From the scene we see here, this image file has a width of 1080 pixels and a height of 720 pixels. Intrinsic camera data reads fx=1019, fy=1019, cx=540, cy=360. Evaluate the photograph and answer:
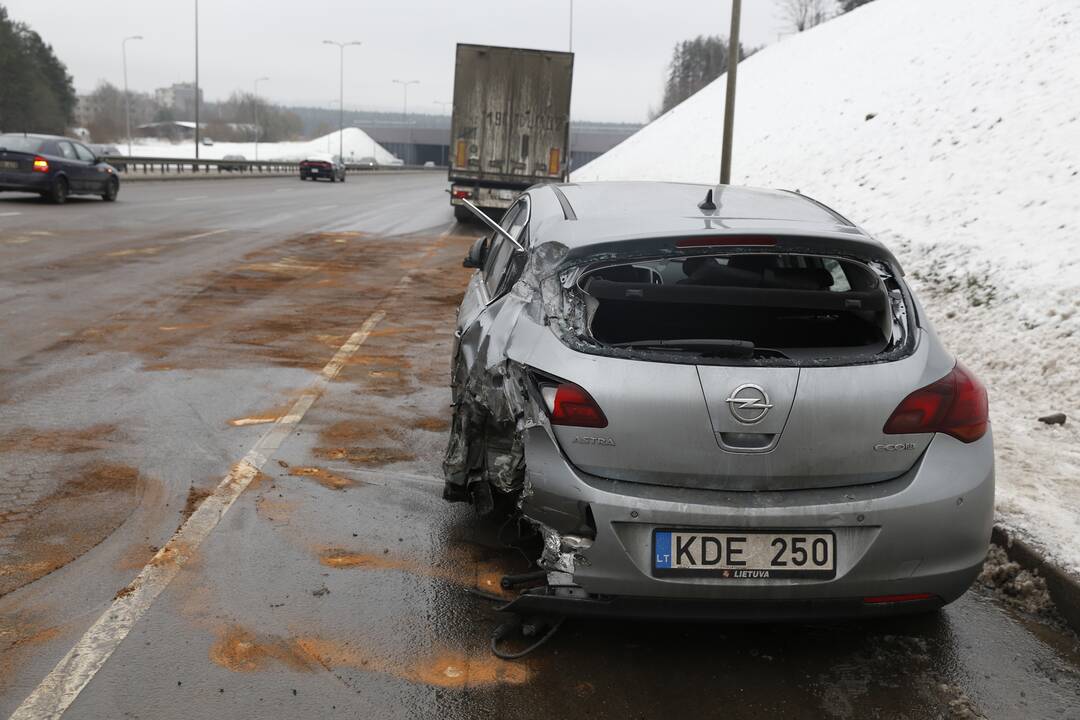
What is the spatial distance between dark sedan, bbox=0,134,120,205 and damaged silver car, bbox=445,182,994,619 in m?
23.2

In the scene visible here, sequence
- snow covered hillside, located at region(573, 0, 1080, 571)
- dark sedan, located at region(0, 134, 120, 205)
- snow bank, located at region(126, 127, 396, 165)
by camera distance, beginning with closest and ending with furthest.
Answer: snow covered hillside, located at region(573, 0, 1080, 571) → dark sedan, located at region(0, 134, 120, 205) → snow bank, located at region(126, 127, 396, 165)

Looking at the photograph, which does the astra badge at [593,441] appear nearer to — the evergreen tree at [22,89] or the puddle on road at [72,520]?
the puddle on road at [72,520]

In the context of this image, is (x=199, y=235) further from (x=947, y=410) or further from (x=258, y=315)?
(x=947, y=410)

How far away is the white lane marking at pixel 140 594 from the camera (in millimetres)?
3082

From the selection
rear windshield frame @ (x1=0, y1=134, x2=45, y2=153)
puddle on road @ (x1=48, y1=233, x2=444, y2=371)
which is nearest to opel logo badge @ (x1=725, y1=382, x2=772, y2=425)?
puddle on road @ (x1=48, y1=233, x2=444, y2=371)

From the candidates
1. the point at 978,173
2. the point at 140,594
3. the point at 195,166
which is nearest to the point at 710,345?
the point at 140,594

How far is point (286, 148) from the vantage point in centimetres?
14088

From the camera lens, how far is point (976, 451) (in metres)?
3.49

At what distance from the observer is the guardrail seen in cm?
4581

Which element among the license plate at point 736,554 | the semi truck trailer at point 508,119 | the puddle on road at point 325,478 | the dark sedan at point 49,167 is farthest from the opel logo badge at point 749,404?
the dark sedan at point 49,167

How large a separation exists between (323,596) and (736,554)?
1609 mm

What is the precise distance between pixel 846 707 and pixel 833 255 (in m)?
1.52

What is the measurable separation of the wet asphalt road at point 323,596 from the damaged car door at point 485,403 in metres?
0.36

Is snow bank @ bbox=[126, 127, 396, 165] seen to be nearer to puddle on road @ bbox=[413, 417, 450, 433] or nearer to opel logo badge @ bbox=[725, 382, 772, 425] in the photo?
puddle on road @ bbox=[413, 417, 450, 433]
